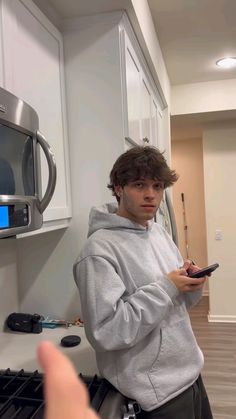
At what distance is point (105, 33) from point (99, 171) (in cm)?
57

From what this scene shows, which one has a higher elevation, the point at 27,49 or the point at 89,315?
the point at 27,49

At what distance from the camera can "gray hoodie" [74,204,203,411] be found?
35.8 inches

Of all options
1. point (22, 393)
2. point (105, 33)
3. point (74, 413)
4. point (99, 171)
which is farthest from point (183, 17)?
point (74, 413)

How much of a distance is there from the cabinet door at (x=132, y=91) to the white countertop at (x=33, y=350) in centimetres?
87

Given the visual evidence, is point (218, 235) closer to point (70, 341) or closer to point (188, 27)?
point (188, 27)

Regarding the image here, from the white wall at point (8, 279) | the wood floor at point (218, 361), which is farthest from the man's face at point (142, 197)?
the wood floor at point (218, 361)

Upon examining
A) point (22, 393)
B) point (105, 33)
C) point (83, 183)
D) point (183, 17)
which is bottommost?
point (22, 393)

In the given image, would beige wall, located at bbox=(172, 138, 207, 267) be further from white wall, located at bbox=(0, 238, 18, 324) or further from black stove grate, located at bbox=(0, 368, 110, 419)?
black stove grate, located at bbox=(0, 368, 110, 419)

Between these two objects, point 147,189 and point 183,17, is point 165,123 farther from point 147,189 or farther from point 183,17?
point 147,189

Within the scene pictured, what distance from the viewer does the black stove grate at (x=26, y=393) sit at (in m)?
0.88

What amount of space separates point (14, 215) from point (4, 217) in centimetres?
4

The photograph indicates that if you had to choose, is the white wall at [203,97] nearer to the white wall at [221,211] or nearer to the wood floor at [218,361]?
the white wall at [221,211]

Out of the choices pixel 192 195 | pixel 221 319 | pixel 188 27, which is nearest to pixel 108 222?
pixel 188 27

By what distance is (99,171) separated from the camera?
61.8 inches
